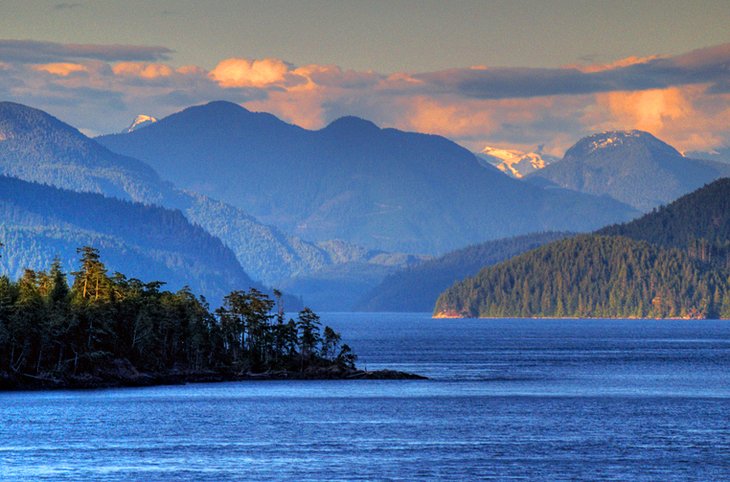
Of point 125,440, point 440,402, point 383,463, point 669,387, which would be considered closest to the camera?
point 383,463

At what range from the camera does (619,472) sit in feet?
343

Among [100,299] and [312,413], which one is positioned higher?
[100,299]

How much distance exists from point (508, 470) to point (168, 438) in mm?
38736

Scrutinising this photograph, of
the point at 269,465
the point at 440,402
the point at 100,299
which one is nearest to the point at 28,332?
the point at 100,299

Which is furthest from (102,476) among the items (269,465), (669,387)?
(669,387)

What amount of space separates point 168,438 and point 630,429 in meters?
48.2

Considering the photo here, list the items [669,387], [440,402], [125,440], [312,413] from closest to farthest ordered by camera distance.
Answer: [125,440], [312,413], [440,402], [669,387]

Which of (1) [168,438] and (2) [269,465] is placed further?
(1) [168,438]

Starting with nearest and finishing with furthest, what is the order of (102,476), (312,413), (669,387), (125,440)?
(102,476) < (125,440) < (312,413) < (669,387)

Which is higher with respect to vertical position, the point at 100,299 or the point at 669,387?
the point at 100,299

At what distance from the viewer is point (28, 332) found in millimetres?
174750

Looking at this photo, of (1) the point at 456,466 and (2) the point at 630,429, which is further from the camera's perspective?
(2) the point at 630,429

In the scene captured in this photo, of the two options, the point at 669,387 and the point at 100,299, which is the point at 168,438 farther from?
the point at 669,387

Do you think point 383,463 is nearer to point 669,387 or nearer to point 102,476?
point 102,476
